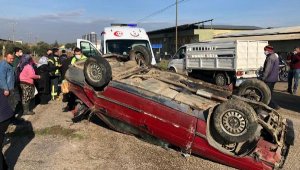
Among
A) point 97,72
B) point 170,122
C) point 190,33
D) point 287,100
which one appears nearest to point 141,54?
point 97,72

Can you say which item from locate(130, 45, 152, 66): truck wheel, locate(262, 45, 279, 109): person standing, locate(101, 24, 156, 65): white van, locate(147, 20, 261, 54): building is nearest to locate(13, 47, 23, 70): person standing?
locate(130, 45, 152, 66): truck wheel

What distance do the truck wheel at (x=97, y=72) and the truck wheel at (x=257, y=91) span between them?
295 cm

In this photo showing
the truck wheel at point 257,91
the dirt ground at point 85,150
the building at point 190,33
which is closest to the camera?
the dirt ground at point 85,150

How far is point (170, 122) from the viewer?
617 centimetres

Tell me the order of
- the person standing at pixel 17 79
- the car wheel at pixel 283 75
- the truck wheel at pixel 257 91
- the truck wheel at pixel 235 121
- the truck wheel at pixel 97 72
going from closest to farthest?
the truck wheel at pixel 235 121 → the truck wheel at pixel 97 72 → the truck wheel at pixel 257 91 → the person standing at pixel 17 79 → the car wheel at pixel 283 75

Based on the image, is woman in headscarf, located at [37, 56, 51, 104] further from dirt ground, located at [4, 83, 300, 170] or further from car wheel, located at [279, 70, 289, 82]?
car wheel, located at [279, 70, 289, 82]

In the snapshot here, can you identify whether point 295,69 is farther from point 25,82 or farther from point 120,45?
point 25,82

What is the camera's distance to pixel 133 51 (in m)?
9.29

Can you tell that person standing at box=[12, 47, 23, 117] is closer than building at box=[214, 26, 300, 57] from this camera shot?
Yes

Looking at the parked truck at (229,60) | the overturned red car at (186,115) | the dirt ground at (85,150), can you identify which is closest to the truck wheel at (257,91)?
the overturned red car at (186,115)

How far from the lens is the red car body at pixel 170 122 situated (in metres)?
5.74

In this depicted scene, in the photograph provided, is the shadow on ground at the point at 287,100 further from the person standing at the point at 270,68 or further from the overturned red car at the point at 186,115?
the overturned red car at the point at 186,115

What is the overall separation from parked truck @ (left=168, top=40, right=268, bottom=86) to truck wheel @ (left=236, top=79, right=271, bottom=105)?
673 cm

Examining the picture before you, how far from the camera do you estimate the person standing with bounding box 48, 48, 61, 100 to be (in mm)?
11931
